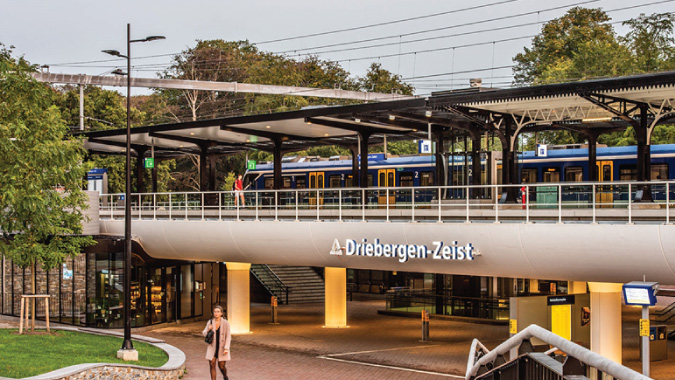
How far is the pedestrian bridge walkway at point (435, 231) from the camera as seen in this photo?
20.2 meters

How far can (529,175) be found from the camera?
35.6 meters

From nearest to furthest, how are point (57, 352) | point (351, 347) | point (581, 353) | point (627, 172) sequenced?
point (581, 353), point (57, 352), point (351, 347), point (627, 172)

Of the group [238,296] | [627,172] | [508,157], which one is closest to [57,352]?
[238,296]

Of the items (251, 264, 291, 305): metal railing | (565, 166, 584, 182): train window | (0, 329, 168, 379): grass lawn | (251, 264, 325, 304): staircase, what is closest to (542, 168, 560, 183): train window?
(565, 166, 584, 182): train window

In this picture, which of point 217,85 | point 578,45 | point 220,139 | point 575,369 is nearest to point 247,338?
point 220,139

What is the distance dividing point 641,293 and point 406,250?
10.9 metres

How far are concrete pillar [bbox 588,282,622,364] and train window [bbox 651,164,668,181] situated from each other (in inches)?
444

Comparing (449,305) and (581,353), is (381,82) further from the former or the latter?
(581,353)

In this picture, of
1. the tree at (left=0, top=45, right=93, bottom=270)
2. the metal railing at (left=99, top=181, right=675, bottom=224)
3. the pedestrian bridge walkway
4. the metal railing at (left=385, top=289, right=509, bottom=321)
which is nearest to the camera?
the pedestrian bridge walkway

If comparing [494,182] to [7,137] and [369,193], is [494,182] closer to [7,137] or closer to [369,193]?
[369,193]

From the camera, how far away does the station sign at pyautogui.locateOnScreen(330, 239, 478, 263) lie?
23031 millimetres

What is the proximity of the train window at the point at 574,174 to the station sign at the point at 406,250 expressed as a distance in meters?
12.8

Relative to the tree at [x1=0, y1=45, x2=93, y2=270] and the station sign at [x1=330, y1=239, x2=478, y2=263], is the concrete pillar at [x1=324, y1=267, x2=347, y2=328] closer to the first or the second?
the station sign at [x1=330, y1=239, x2=478, y2=263]

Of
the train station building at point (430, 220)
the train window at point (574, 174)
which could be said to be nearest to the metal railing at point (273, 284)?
the train station building at point (430, 220)
